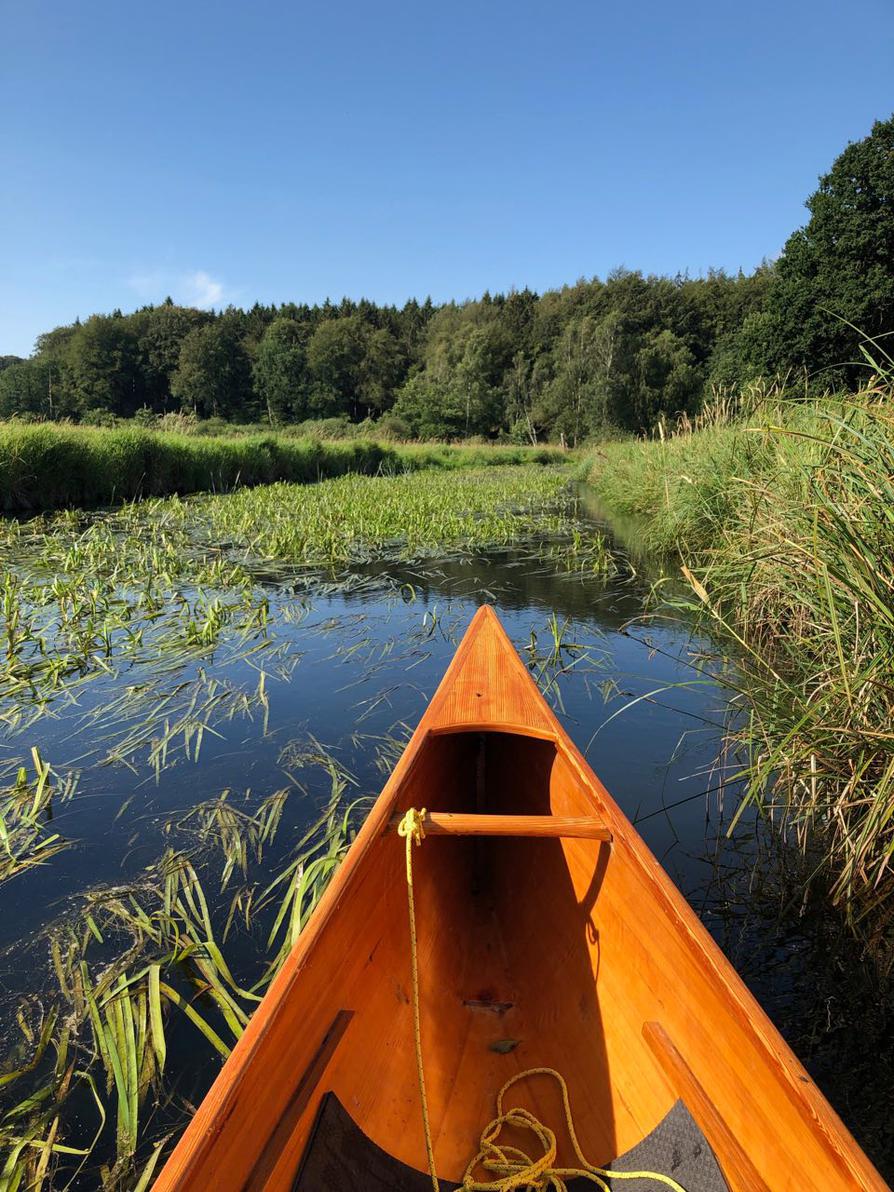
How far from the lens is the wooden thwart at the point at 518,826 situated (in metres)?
1.69

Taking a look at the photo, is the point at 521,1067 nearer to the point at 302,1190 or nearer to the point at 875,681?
the point at 302,1190

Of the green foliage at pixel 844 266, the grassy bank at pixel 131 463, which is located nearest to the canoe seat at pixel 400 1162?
the grassy bank at pixel 131 463

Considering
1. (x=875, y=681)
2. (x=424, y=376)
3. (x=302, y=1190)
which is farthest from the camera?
(x=424, y=376)

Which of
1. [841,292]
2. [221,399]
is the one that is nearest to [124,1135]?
[841,292]

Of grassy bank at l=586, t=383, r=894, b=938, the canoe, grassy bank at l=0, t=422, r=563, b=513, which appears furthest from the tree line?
the canoe

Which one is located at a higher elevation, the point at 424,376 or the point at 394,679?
the point at 424,376

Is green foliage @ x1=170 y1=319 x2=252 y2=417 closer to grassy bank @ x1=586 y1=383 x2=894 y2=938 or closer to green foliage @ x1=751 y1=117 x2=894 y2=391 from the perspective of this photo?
green foliage @ x1=751 y1=117 x2=894 y2=391

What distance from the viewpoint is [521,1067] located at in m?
1.63

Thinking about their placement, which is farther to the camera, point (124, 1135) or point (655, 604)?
point (655, 604)

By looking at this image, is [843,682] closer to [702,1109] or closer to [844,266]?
[702,1109]

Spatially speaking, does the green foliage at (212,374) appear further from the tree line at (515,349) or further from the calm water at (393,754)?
the calm water at (393,754)

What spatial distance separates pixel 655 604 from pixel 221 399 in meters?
52.8

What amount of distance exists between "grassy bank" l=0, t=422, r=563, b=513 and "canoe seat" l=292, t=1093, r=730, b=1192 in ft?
36.2

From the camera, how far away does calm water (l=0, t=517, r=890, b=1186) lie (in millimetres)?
1937
